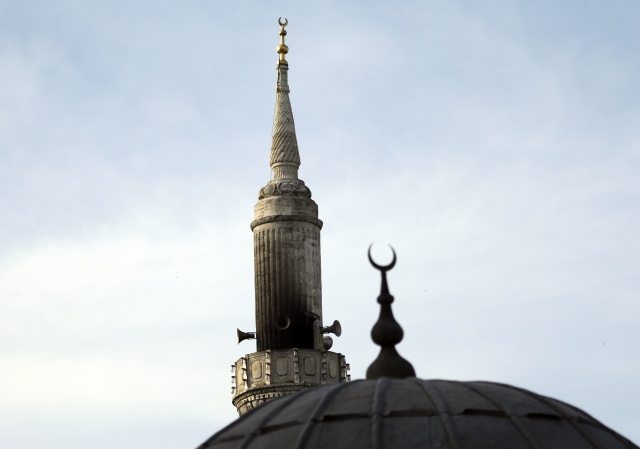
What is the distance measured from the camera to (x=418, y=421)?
1789 cm

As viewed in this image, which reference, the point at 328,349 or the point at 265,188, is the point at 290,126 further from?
the point at 328,349

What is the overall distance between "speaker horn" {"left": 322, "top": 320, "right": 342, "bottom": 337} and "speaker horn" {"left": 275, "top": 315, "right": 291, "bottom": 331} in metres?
1.69

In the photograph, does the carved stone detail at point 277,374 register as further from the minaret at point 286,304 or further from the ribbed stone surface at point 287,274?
the ribbed stone surface at point 287,274

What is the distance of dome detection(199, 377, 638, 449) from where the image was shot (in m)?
17.7

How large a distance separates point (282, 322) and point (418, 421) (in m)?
47.3

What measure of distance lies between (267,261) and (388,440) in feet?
160

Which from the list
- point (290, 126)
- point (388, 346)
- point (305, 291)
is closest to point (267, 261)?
point (305, 291)

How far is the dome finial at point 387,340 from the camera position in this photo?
67.4ft

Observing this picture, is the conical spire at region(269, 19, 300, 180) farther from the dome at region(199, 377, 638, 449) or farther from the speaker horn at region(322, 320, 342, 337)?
the dome at region(199, 377, 638, 449)

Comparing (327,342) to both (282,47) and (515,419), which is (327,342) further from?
(515,419)

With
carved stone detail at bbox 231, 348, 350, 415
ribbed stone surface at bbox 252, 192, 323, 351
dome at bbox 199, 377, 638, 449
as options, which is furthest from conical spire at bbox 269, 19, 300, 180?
dome at bbox 199, 377, 638, 449

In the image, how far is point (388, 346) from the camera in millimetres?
20859

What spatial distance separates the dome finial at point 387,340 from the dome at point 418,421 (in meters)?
0.94

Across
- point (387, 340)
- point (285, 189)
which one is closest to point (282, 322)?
point (285, 189)
